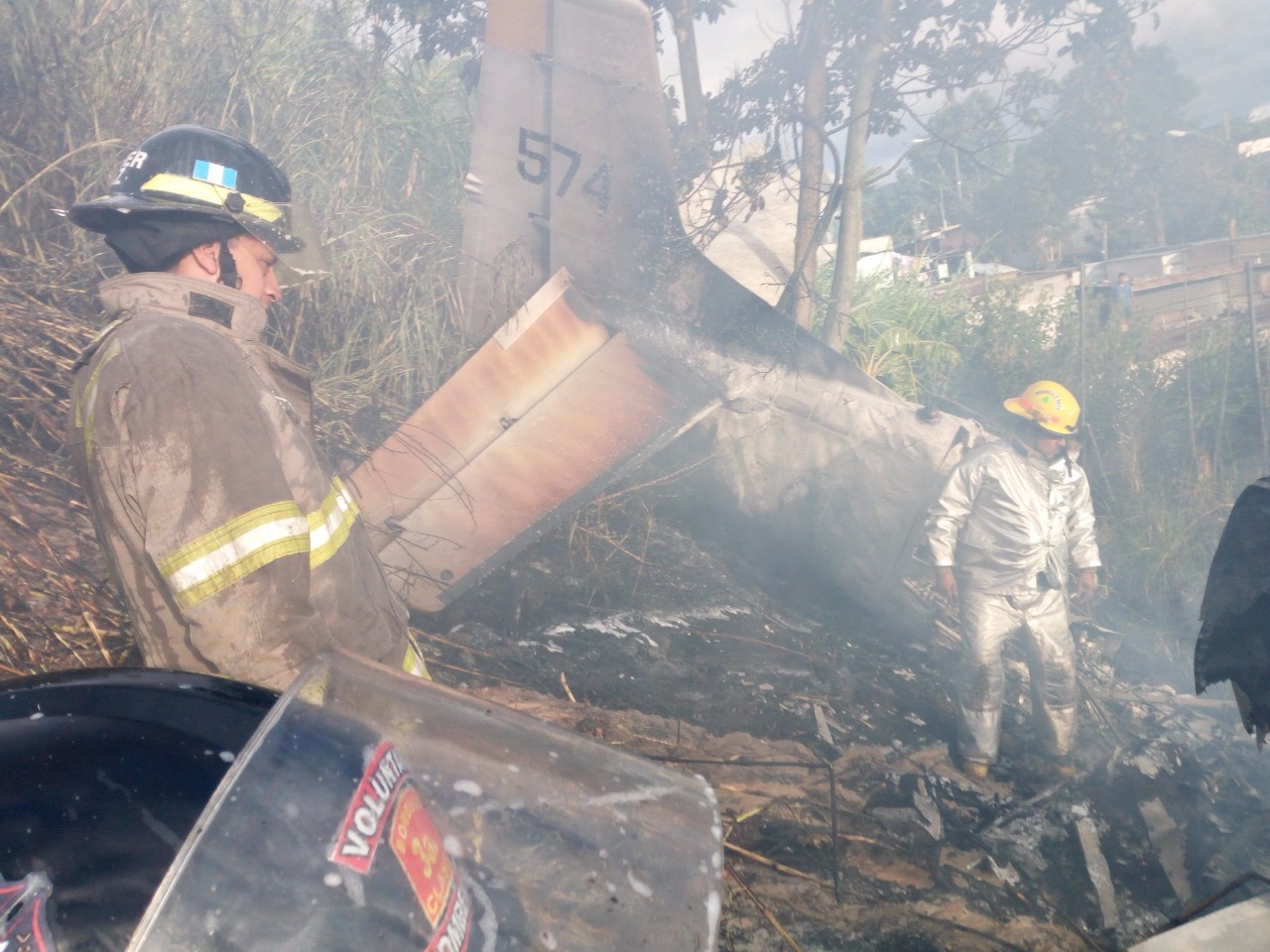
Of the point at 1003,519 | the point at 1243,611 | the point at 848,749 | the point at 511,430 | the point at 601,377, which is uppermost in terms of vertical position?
the point at 601,377

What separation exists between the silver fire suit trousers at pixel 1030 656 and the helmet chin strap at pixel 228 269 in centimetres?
450

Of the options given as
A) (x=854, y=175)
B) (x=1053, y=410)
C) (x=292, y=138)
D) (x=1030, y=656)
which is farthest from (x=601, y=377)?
(x=854, y=175)

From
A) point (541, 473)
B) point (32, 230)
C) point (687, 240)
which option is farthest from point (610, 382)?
point (32, 230)

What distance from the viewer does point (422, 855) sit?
2.40 ft

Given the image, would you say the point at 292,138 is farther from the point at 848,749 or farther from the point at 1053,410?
the point at 1053,410

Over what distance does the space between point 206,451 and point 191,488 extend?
66 millimetres

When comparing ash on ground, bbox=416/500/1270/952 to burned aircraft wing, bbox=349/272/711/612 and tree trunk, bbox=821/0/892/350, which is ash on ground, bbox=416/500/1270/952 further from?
tree trunk, bbox=821/0/892/350

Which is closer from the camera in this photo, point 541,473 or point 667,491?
point 541,473

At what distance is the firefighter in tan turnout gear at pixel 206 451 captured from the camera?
4.15 ft

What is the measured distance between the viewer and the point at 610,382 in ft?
12.7

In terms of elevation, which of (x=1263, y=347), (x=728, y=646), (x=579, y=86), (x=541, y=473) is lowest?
(x=728, y=646)

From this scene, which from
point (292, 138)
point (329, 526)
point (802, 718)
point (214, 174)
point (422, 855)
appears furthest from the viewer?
point (292, 138)

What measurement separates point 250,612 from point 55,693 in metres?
0.38

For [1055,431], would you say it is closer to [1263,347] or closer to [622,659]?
[622,659]
